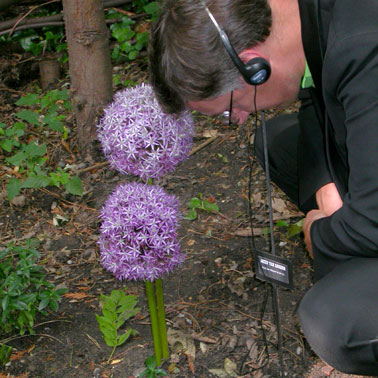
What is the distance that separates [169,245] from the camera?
1973mm

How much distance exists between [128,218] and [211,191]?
155cm

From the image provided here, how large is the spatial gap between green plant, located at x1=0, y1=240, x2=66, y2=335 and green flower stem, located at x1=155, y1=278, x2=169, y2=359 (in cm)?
47

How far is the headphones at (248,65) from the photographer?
168 cm

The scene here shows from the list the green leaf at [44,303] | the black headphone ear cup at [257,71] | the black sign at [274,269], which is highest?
the black headphone ear cup at [257,71]

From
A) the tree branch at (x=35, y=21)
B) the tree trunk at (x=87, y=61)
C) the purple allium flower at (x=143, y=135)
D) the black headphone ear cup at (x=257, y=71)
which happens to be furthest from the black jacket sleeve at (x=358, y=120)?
the tree branch at (x=35, y=21)

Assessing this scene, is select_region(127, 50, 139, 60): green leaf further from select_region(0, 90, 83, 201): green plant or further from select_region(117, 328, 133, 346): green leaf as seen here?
select_region(117, 328, 133, 346): green leaf

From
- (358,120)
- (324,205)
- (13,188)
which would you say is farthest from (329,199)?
(13,188)

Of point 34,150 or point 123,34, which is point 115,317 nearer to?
point 34,150

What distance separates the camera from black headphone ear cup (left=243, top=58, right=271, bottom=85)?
169cm

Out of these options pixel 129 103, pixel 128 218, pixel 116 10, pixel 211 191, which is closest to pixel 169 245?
pixel 128 218

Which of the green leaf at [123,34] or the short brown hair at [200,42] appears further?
the green leaf at [123,34]

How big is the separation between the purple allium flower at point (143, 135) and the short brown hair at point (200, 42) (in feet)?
0.38

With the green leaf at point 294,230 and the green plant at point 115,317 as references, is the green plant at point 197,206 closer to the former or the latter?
the green leaf at point 294,230

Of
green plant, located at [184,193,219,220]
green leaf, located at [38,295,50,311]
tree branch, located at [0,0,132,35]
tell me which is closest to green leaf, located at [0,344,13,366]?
green leaf, located at [38,295,50,311]
